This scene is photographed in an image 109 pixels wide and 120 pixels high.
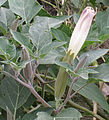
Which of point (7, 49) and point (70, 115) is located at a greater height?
point (7, 49)

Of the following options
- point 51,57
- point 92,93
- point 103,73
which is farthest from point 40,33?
point 92,93

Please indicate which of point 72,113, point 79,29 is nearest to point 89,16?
point 79,29

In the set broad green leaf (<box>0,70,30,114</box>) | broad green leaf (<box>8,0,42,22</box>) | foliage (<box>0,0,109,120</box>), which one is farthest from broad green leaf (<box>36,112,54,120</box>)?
broad green leaf (<box>8,0,42,22</box>)

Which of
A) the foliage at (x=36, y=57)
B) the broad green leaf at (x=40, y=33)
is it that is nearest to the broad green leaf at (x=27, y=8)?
the foliage at (x=36, y=57)

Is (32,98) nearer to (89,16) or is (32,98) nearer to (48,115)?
(48,115)

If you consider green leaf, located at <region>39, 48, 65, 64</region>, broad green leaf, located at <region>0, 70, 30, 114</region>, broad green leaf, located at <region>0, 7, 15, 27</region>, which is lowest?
broad green leaf, located at <region>0, 70, 30, 114</region>

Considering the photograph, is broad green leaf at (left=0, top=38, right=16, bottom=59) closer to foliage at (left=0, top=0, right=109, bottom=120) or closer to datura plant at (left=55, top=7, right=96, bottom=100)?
foliage at (left=0, top=0, right=109, bottom=120)

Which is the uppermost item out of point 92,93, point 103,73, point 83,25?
point 83,25

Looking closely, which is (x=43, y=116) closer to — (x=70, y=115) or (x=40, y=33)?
(x=70, y=115)
